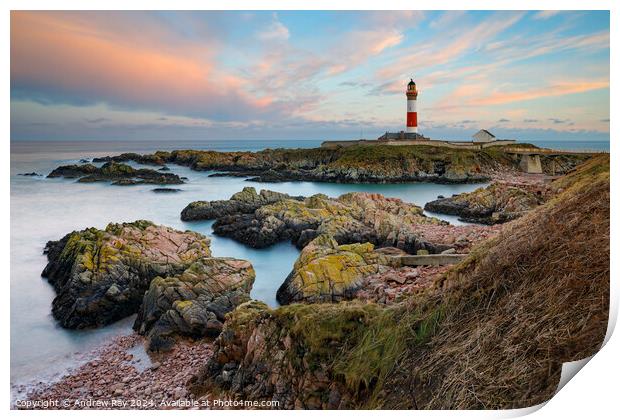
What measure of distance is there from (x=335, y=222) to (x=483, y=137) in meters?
2.16

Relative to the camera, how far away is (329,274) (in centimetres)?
366

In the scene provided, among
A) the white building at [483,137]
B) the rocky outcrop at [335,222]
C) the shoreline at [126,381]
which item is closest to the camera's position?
the shoreline at [126,381]

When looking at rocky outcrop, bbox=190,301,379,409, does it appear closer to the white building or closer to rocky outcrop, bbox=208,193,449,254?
rocky outcrop, bbox=208,193,449,254

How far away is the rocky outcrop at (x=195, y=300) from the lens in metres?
3.62

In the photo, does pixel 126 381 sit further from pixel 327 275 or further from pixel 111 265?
pixel 327 275

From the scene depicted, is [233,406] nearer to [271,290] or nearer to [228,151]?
[271,290]

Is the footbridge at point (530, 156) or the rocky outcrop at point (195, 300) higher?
the footbridge at point (530, 156)

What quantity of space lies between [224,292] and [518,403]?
260cm

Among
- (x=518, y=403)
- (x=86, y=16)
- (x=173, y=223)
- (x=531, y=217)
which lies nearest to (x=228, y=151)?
(x=173, y=223)

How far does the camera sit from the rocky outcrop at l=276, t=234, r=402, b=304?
11.7ft

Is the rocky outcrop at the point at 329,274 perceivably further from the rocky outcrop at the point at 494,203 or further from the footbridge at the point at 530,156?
the footbridge at the point at 530,156

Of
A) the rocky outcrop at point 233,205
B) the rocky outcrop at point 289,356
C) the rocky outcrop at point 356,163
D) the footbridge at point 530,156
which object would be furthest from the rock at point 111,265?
the footbridge at point 530,156

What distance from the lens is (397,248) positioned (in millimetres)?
4883

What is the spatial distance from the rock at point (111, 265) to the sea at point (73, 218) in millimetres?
106
